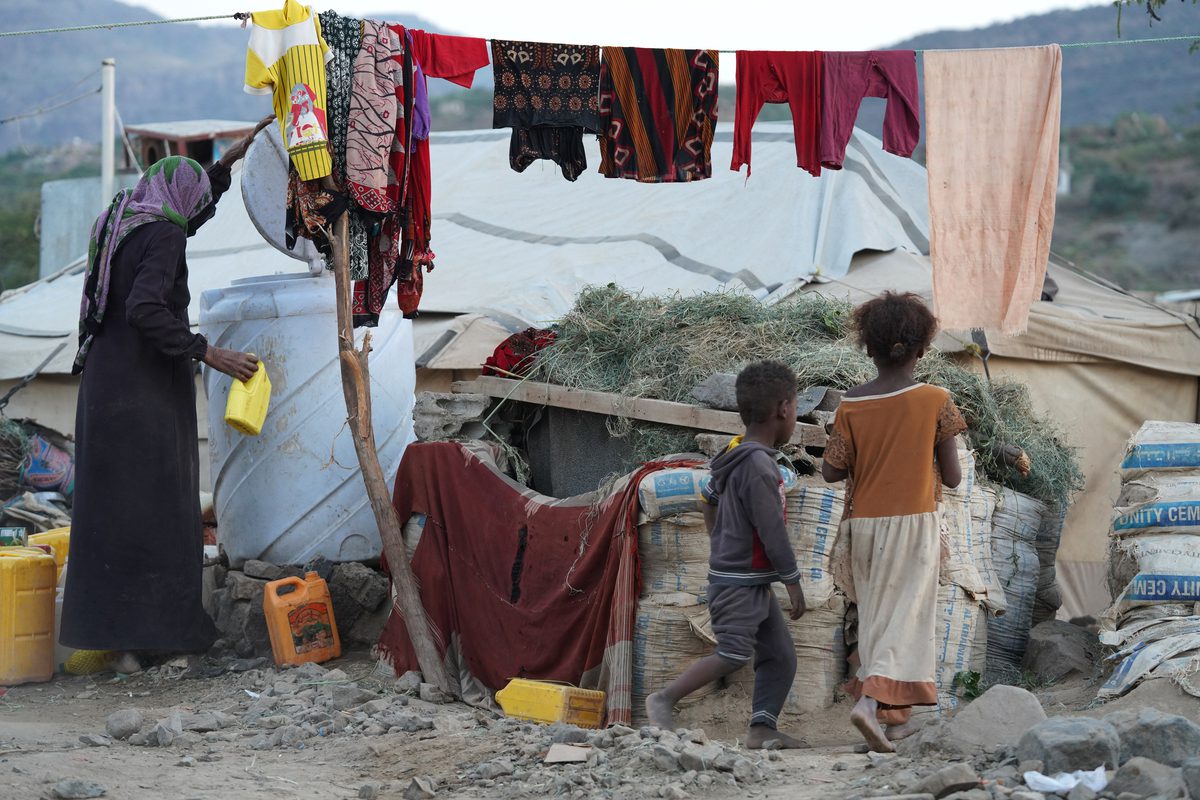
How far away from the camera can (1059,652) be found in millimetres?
5117

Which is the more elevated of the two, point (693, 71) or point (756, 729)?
point (693, 71)

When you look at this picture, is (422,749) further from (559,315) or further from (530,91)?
(559,315)

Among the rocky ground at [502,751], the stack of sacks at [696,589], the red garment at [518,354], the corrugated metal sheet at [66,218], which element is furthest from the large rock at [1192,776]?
the corrugated metal sheet at [66,218]

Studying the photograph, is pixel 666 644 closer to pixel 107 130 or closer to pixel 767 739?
pixel 767 739

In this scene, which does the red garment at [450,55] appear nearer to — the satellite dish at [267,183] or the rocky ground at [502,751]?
the satellite dish at [267,183]

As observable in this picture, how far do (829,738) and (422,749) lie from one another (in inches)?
55.2

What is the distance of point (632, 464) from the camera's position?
212 inches

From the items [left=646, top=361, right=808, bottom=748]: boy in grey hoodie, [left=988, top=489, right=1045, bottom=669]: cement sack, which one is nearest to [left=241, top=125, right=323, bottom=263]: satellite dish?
[left=646, top=361, right=808, bottom=748]: boy in grey hoodie

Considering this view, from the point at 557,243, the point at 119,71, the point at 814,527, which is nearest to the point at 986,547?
the point at 814,527

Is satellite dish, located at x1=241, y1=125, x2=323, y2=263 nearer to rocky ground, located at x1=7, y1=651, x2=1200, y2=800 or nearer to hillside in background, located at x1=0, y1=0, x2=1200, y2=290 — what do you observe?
rocky ground, located at x1=7, y1=651, x2=1200, y2=800

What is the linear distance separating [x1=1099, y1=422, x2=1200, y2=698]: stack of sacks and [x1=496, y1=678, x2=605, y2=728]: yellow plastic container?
5.78ft

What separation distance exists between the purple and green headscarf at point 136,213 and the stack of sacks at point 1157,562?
4176mm

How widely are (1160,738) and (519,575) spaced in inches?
105

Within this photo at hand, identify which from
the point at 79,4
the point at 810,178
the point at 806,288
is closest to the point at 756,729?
the point at 806,288
